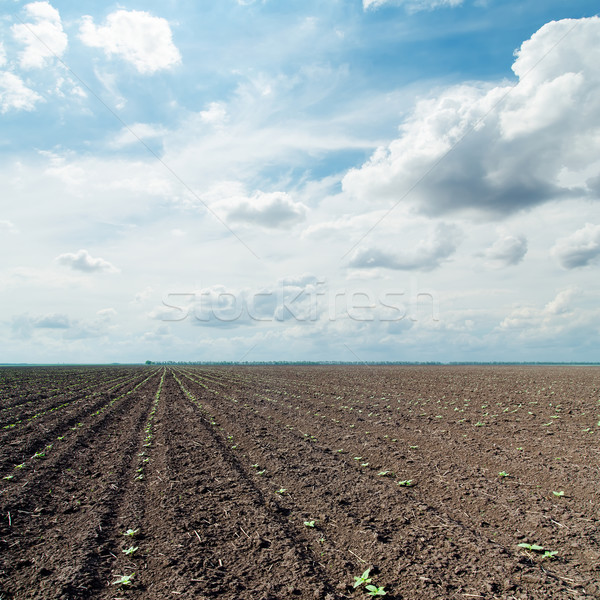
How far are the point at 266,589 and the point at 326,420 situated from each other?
40.4 feet

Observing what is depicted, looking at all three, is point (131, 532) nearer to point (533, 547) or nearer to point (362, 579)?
point (362, 579)

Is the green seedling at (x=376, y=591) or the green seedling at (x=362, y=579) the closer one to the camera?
the green seedling at (x=376, y=591)

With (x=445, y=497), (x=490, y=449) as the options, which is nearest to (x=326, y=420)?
(x=490, y=449)

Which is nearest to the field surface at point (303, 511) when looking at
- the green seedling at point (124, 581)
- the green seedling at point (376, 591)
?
the green seedling at point (124, 581)

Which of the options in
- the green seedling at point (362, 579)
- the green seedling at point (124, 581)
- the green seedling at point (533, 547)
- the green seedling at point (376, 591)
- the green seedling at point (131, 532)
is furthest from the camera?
the green seedling at point (131, 532)

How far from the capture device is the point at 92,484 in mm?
9383

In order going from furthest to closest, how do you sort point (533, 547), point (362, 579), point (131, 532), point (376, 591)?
1. point (131, 532)
2. point (533, 547)
3. point (362, 579)
4. point (376, 591)

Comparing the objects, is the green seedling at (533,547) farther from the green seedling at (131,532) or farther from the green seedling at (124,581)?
the green seedling at (131,532)

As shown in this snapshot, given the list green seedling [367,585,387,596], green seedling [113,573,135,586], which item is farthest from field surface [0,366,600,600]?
green seedling [367,585,387,596]

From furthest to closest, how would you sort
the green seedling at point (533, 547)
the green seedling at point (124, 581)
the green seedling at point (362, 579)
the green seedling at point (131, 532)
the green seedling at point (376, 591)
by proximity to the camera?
the green seedling at point (131, 532), the green seedling at point (533, 547), the green seedling at point (124, 581), the green seedling at point (362, 579), the green seedling at point (376, 591)

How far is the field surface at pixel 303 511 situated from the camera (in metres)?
5.38

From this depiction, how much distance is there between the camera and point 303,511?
7.67 meters

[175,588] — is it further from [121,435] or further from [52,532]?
[121,435]

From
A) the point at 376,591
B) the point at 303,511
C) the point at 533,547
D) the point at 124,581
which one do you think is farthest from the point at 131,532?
the point at 533,547
